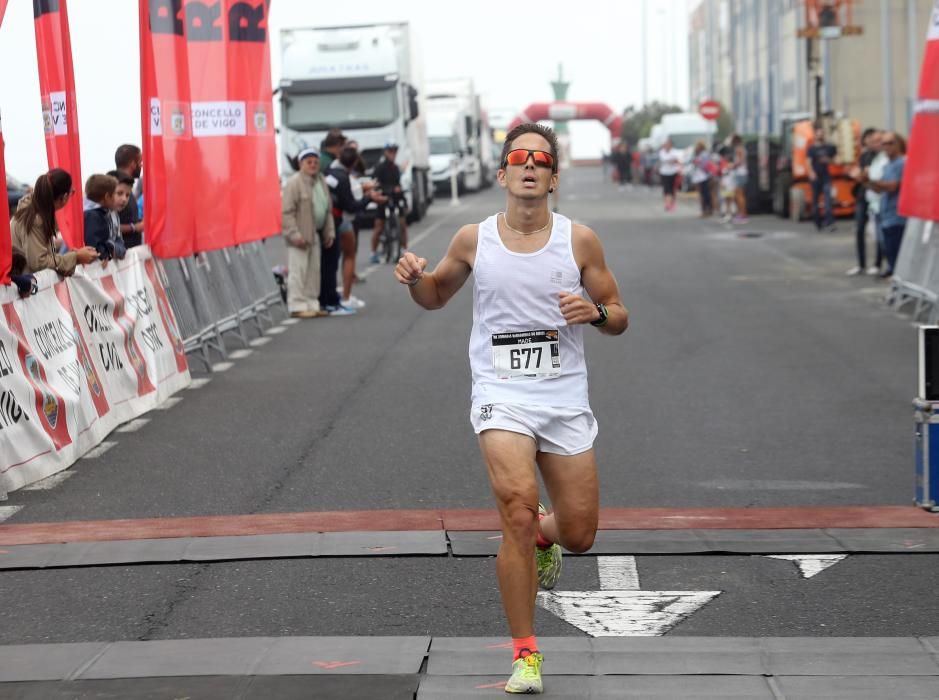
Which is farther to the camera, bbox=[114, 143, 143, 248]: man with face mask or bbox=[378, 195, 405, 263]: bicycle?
bbox=[378, 195, 405, 263]: bicycle

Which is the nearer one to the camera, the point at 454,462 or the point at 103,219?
the point at 454,462

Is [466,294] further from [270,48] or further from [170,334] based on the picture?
[170,334]

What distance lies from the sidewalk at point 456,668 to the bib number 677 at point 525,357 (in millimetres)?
997

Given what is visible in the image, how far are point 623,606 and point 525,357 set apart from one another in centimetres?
139

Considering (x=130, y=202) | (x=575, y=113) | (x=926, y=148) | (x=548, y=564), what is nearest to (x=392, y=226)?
(x=926, y=148)

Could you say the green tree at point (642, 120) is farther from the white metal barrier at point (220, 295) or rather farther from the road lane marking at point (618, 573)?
the road lane marking at point (618, 573)

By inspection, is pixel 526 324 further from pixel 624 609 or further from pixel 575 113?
pixel 575 113

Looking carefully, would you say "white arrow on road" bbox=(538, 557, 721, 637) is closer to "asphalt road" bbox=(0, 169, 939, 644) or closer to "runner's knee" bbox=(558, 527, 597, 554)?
"asphalt road" bbox=(0, 169, 939, 644)

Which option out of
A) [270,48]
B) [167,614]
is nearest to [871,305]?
[270,48]

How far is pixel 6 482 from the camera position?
8.99m

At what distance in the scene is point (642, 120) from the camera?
105m

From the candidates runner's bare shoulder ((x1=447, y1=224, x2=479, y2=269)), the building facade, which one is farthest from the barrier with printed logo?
the building facade

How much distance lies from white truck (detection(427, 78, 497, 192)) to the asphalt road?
38728mm

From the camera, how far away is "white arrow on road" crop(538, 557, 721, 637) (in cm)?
614
